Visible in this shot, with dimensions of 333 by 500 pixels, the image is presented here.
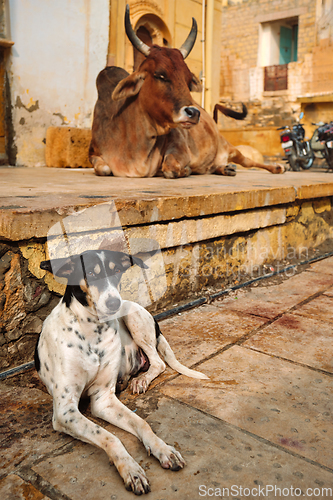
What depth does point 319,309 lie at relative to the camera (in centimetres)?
330

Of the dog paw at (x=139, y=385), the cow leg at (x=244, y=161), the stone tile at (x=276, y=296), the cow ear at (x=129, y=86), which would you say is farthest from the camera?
the cow leg at (x=244, y=161)

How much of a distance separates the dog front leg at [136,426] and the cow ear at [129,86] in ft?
12.6

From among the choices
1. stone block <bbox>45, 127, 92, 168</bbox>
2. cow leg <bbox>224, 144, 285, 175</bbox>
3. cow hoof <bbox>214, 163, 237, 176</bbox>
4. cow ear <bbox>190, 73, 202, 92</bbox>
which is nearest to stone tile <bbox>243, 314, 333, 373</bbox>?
cow ear <bbox>190, 73, 202, 92</bbox>

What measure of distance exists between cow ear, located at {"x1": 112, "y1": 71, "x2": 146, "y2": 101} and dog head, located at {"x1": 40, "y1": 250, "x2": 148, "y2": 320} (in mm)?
3500

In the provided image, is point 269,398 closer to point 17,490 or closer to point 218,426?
point 218,426

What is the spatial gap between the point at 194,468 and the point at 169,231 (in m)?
1.88

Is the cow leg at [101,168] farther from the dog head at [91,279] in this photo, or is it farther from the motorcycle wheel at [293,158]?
the motorcycle wheel at [293,158]

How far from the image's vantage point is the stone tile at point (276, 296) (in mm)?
3316

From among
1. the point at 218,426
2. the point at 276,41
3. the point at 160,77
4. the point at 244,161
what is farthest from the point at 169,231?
the point at 276,41

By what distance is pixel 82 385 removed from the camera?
1.85m

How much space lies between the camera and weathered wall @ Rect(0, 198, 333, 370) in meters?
2.34

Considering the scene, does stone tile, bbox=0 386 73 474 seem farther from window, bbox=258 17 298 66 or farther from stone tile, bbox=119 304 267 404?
window, bbox=258 17 298 66

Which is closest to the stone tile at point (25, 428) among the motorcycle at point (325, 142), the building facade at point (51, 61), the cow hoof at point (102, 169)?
the cow hoof at point (102, 169)

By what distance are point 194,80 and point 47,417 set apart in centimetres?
420
